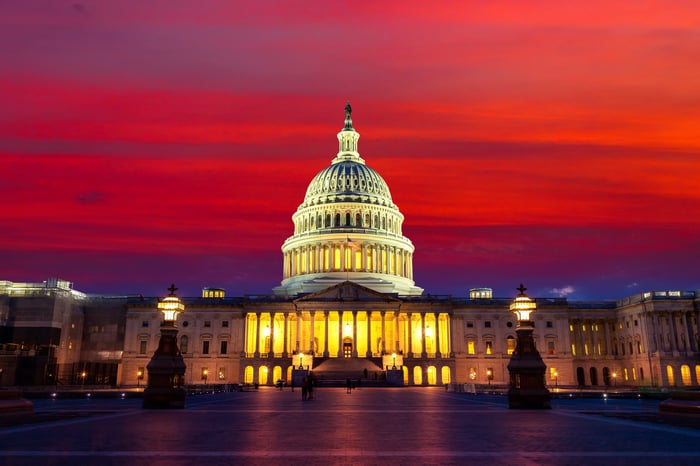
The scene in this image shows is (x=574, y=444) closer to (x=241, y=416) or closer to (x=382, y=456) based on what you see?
(x=382, y=456)

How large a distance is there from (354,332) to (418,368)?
11916 mm

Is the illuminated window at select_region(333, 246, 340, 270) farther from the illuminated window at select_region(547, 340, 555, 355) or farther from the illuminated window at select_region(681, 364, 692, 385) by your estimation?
the illuminated window at select_region(681, 364, 692, 385)

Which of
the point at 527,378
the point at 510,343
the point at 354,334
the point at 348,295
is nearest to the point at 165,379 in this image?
the point at 527,378

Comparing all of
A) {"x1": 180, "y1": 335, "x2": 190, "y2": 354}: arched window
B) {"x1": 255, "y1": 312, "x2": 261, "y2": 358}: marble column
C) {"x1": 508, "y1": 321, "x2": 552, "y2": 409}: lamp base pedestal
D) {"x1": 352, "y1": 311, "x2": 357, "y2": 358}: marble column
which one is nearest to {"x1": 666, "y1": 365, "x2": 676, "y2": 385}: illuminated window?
{"x1": 352, "y1": 311, "x2": 357, "y2": 358}: marble column

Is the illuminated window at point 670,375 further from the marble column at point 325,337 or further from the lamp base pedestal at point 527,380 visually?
the lamp base pedestal at point 527,380

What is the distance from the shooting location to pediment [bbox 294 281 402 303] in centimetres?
10525

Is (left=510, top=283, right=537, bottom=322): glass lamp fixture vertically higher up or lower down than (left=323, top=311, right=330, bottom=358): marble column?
lower down

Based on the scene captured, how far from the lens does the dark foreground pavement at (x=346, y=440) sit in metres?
15.2

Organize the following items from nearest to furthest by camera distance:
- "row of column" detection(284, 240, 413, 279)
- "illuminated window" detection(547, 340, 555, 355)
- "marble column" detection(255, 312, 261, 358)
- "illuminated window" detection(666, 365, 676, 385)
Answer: "illuminated window" detection(666, 365, 676, 385), "marble column" detection(255, 312, 261, 358), "illuminated window" detection(547, 340, 555, 355), "row of column" detection(284, 240, 413, 279)

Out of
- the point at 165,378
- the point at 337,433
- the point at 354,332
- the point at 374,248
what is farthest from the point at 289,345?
the point at 337,433

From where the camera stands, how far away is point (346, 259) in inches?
4882

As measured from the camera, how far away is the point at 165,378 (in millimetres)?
35000

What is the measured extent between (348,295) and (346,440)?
86.9 meters

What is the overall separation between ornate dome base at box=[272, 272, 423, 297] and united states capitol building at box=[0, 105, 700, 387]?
603 millimetres
